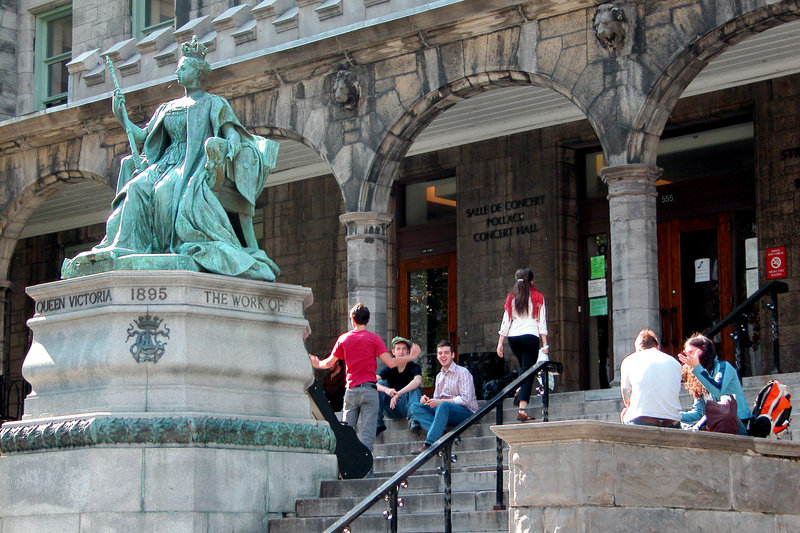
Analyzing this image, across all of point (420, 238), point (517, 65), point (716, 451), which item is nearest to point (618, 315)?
point (517, 65)

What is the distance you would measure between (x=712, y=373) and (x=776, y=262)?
25.3ft

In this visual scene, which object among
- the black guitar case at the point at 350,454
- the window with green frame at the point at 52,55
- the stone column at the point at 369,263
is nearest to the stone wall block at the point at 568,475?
the black guitar case at the point at 350,454

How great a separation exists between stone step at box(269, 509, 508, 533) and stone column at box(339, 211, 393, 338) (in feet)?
20.6

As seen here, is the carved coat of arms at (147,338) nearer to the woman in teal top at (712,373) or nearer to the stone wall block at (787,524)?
the woman in teal top at (712,373)

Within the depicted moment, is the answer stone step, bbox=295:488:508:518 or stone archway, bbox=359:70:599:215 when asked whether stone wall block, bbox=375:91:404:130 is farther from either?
stone step, bbox=295:488:508:518

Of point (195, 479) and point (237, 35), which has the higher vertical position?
point (237, 35)

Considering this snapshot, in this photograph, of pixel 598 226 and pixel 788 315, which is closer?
pixel 788 315

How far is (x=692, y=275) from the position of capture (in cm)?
1858

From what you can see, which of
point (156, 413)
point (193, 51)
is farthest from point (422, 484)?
point (193, 51)

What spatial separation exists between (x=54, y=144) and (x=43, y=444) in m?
11.5

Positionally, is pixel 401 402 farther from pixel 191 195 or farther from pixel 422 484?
pixel 191 195

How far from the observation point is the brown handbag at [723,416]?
944 cm

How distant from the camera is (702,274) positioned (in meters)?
18.4

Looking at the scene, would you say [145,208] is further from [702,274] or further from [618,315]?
[702,274]
